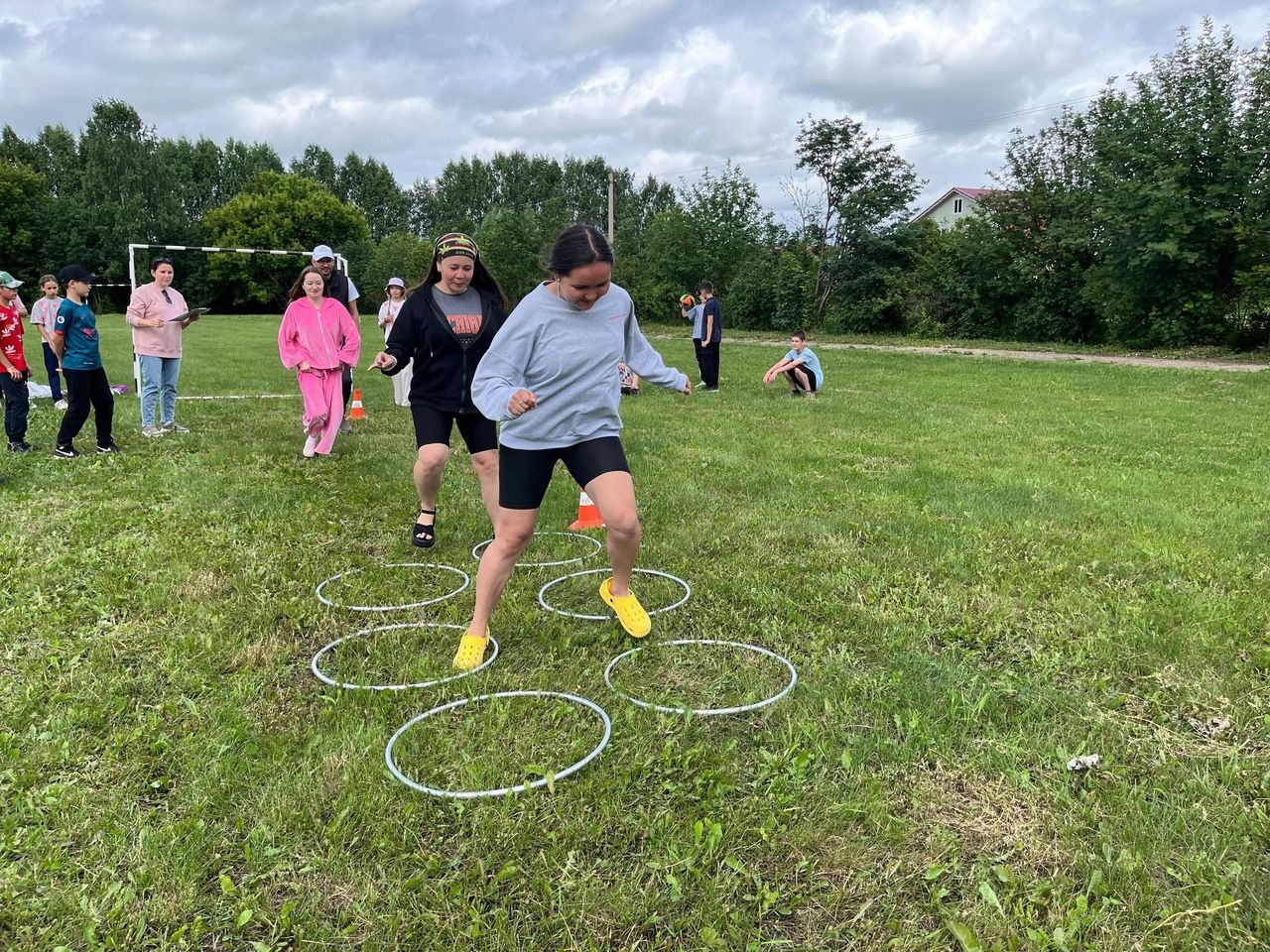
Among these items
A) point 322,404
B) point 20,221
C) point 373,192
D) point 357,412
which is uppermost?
point 373,192

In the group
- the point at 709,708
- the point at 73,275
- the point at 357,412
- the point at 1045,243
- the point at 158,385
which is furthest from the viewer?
the point at 1045,243

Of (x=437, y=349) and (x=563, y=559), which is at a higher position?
(x=437, y=349)

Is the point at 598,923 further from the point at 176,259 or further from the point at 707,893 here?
the point at 176,259

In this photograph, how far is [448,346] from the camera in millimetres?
5164

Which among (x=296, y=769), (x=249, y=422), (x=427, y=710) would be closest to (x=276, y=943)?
(x=296, y=769)

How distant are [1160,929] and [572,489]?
17.0 feet

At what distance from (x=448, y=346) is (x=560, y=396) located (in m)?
1.87

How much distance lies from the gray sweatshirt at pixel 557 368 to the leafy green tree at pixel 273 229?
2206 inches

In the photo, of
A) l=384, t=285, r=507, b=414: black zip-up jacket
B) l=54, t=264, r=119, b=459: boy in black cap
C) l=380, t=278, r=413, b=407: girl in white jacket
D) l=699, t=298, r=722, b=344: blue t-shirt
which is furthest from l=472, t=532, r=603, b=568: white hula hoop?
l=699, t=298, r=722, b=344: blue t-shirt

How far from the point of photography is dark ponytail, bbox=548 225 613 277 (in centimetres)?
336

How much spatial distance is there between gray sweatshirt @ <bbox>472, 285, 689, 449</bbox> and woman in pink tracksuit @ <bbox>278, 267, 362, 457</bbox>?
5.03 meters

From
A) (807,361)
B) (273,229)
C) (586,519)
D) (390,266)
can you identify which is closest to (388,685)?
(586,519)

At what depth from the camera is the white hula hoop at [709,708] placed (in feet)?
10.7

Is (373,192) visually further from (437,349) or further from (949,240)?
(437,349)
